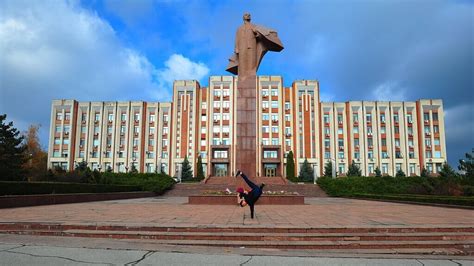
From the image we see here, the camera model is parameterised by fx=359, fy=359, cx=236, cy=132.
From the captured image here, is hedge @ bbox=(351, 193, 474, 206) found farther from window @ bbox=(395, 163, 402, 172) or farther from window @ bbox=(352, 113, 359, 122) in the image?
window @ bbox=(395, 163, 402, 172)

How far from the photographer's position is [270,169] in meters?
59.2

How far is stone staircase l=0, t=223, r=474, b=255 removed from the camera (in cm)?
693

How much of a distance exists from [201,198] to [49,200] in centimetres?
720

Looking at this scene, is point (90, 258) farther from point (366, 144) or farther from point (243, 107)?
point (366, 144)

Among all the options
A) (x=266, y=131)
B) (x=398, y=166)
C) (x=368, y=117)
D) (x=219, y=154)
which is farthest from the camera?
(x=368, y=117)

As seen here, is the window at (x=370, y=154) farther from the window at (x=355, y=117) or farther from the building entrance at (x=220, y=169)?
the building entrance at (x=220, y=169)

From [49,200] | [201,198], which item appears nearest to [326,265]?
[201,198]

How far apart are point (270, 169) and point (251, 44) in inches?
1661

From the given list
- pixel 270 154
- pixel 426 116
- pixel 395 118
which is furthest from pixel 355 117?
pixel 270 154

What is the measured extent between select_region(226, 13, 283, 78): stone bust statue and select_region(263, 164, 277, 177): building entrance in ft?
136

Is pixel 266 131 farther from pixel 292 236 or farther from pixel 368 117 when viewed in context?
pixel 292 236

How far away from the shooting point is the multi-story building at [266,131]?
2450 inches

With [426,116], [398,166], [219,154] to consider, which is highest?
[426,116]

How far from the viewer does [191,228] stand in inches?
308
